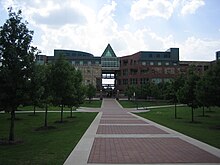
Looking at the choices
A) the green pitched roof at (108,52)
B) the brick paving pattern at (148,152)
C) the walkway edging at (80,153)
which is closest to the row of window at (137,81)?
the green pitched roof at (108,52)

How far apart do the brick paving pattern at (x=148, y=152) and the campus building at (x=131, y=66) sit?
9554 cm

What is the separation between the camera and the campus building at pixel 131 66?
109812mm

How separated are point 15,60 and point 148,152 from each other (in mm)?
7383

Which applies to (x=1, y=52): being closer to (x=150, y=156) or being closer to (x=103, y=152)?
(x=103, y=152)

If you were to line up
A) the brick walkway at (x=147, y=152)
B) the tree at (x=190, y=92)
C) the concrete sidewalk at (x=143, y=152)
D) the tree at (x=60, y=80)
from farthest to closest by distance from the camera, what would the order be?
the tree at (x=190, y=92) → the tree at (x=60, y=80) → the brick walkway at (x=147, y=152) → the concrete sidewalk at (x=143, y=152)

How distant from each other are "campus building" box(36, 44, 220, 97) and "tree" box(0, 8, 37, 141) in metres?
94.9

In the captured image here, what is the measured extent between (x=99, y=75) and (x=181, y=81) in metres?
80.7

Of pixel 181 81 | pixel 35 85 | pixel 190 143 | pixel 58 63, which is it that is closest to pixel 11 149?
pixel 35 85

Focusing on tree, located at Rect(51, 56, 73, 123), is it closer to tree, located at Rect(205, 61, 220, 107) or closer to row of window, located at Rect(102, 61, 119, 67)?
tree, located at Rect(205, 61, 220, 107)

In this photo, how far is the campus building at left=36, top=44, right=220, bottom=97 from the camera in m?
110

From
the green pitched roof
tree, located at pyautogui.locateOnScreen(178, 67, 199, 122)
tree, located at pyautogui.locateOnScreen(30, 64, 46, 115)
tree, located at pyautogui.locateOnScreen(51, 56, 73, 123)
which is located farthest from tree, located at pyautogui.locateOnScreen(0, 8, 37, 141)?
the green pitched roof

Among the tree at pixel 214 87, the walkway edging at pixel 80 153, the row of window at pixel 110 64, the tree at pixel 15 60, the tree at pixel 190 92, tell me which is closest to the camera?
the walkway edging at pixel 80 153

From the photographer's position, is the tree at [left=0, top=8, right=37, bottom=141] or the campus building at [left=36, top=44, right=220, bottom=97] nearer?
the tree at [left=0, top=8, right=37, bottom=141]

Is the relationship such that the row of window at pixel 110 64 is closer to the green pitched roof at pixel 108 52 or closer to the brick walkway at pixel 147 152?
the green pitched roof at pixel 108 52
